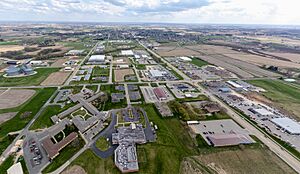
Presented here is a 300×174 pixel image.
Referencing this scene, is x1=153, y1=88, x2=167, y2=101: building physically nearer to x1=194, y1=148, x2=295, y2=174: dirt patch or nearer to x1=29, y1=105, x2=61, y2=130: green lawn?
x1=194, y1=148, x2=295, y2=174: dirt patch

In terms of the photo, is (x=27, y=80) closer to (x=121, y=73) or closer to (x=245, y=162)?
(x=121, y=73)

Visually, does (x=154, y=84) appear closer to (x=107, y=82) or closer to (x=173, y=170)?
(x=107, y=82)

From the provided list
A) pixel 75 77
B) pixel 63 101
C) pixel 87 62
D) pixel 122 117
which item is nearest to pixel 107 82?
pixel 75 77

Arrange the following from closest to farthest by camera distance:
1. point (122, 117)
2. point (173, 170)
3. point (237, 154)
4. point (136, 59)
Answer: point (173, 170), point (237, 154), point (122, 117), point (136, 59)

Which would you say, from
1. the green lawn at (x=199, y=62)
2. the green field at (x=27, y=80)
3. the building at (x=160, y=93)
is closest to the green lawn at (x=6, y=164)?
the building at (x=160, y=93)

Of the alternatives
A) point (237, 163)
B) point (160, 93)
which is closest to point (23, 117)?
point (160, 93)

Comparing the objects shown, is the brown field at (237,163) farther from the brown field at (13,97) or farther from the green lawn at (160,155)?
the brown field at (13,97)
